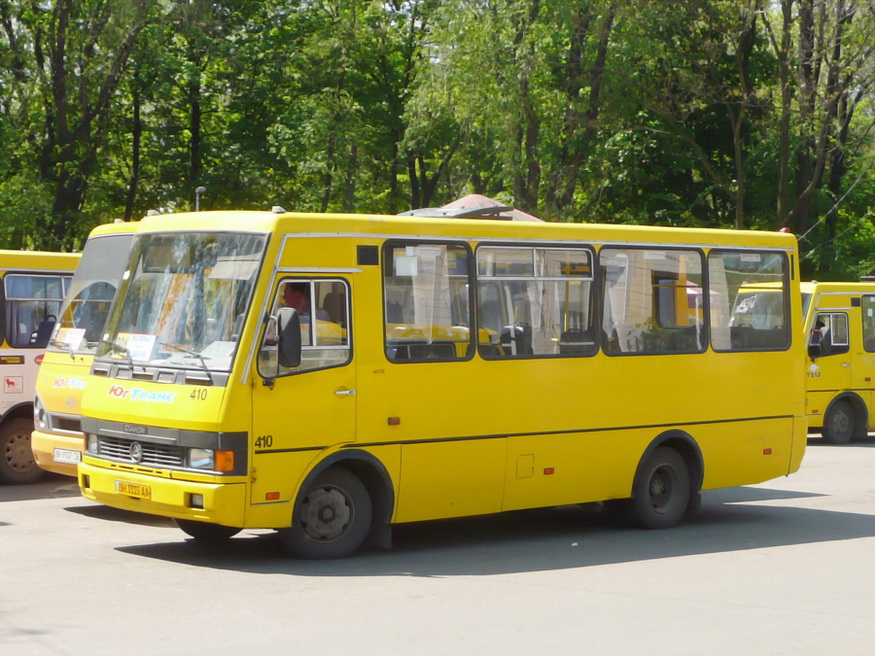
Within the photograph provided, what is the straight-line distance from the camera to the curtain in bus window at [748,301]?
13.2m

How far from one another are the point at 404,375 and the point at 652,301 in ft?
10.1

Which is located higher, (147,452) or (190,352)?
(190,352)

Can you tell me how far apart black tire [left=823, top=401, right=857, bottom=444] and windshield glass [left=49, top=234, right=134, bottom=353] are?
14.2 meters

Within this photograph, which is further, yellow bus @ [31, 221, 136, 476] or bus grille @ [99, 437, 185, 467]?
yellow bus @ [31, 221, 136, 476]

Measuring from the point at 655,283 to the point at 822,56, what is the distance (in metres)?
22.0

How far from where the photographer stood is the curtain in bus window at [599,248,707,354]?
12.4 meters

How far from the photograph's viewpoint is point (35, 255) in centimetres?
1603

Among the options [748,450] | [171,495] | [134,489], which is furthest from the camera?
[748,450]

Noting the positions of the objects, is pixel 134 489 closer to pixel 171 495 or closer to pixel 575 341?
pixel 171 495

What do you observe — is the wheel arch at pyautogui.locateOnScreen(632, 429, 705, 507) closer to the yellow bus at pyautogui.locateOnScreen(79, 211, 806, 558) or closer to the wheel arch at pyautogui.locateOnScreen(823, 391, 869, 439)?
the yellow bus at pyautogui.locateOnScreen(79, 211, 806, 558)

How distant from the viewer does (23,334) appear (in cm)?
1596

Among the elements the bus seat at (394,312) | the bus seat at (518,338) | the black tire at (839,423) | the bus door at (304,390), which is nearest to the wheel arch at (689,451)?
the bus seat at (518,338)

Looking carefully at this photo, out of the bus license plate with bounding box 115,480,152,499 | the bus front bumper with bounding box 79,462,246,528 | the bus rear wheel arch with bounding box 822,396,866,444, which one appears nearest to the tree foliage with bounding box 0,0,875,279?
the bus rear wheel arch with bounding box 822,396,866,444

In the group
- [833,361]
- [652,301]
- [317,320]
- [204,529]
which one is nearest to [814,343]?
[833,361]
